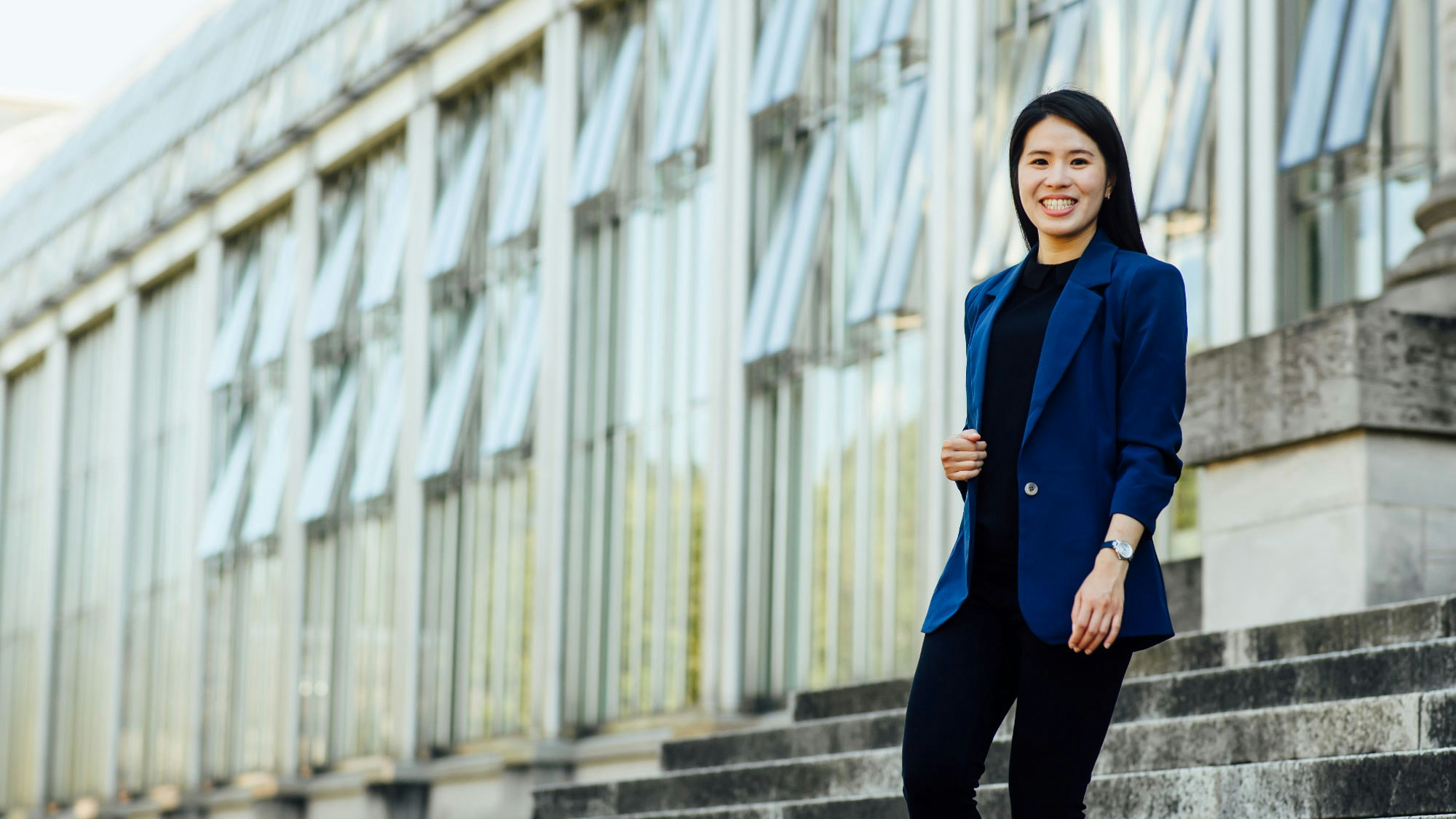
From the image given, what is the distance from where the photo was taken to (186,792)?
27.1 m

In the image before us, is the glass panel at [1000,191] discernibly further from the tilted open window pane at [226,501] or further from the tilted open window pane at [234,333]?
the tilted open window pane at [234,333]

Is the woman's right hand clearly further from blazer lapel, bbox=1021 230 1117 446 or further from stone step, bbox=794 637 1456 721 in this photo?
stone step, bbox=794 637 1456 721

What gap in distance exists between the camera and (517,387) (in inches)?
827

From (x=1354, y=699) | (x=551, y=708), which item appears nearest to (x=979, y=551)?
(x=1354, y=699)

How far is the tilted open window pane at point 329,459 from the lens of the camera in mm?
24578

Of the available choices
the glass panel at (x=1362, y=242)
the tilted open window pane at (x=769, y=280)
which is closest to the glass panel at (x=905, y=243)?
the tilted open window pane at (x=769, y=280)

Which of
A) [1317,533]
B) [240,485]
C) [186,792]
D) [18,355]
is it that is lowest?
[186,792]

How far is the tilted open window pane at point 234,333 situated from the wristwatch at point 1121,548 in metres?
24.7

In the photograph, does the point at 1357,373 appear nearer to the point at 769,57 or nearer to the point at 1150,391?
the point at 1150,391

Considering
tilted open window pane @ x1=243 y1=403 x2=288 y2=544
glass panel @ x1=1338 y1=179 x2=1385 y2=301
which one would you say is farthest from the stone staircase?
tilted open window pane @ x1=243 y1=403 x2=288 y2=544

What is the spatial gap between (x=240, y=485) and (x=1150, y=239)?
15.6m

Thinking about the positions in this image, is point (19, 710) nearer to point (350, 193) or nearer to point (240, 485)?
point (240, 485)

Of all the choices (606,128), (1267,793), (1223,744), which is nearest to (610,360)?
(606,128)

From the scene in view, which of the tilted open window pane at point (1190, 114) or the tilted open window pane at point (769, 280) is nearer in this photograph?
the tilted open window pane at point (1190, 114)
